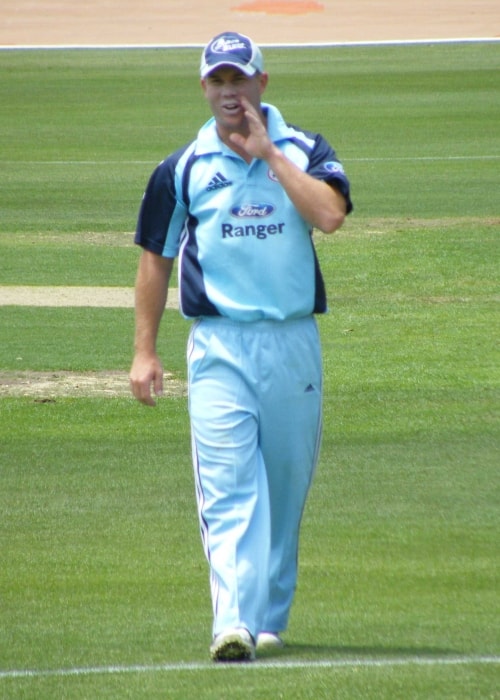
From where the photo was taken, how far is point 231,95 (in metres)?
5.23

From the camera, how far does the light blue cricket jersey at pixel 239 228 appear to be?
5.19 meters

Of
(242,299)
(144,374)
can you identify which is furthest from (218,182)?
(144,374)

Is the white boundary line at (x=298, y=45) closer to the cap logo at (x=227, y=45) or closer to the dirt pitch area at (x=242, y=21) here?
the dirt pitch area at (x=242, y=21)

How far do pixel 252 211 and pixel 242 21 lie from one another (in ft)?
164

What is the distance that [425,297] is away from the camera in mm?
16109

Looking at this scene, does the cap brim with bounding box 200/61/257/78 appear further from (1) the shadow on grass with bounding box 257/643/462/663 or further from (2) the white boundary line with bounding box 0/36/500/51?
(2) the white boundary line with bounding box 0/36/500/51

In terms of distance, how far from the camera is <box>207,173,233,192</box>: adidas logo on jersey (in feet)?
17.1

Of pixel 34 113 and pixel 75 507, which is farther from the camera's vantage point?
pixel 34 113

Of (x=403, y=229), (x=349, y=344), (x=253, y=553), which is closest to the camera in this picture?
(x=253, y=553)

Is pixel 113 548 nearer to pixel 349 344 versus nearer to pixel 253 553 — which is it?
pixel 253 553

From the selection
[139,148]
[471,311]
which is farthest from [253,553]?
[139,148]

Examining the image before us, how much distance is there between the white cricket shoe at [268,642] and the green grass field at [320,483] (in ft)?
0.20

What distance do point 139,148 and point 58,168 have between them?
3395 mm

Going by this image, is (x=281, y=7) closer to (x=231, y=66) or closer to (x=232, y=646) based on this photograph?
(x=231, y=66)
